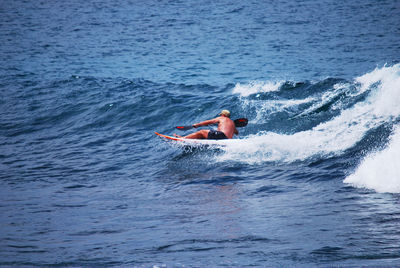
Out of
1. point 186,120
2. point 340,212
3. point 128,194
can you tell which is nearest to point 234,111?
point 186,120

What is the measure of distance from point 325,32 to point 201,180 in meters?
26.2

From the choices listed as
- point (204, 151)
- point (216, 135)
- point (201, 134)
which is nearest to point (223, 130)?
point (216, 135)

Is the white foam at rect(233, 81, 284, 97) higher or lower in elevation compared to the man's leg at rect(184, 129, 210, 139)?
higher

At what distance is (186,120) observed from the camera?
19.2 m

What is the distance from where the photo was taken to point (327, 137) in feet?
46.3

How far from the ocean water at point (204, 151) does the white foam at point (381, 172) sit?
48 mm

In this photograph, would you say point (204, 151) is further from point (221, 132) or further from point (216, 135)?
point (221, 132)

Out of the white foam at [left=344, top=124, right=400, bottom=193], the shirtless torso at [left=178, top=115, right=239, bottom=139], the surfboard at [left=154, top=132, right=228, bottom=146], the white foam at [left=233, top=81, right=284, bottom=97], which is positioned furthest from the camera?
the white foam at [left=233, top=81, right=284, bottom=97]

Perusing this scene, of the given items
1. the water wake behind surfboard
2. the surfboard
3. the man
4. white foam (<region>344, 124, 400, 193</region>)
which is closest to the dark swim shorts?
the man

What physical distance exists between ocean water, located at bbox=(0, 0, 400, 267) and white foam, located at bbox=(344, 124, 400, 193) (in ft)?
0.16

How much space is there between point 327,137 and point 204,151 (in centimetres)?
348

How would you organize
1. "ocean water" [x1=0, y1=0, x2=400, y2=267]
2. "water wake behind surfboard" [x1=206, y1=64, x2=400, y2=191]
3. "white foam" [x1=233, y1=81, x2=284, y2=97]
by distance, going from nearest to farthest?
"ocean water" [x1=0, y1=0, x2=400, y2=267], "water wake behind surfboard" [x1=206, y1=64, x2=400, y2=191], "white foam" [x1=233, y1=81, x2=284, y2=97]

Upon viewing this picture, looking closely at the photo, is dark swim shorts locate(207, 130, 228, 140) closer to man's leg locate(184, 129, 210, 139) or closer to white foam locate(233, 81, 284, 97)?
man's leg locate(184, 129, 210, 139)

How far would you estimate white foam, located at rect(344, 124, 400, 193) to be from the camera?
9648mm
